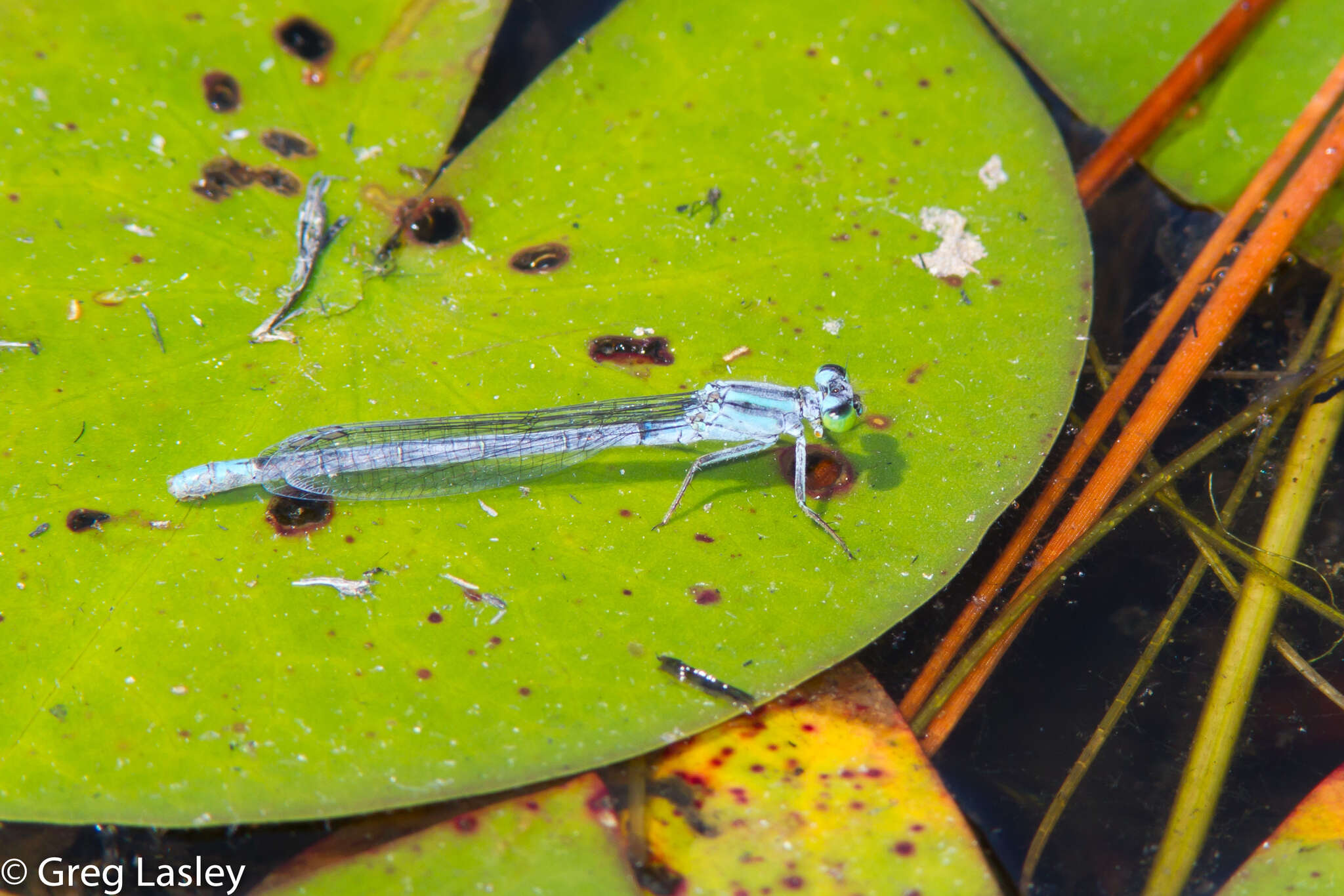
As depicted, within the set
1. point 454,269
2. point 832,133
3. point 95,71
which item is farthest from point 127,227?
point 832,133

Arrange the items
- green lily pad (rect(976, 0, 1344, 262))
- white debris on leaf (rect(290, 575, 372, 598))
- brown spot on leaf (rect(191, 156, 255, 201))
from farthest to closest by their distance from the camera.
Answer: green lily pad (rect(976, 0, 1344, 262)) < brown spot on leaf (rect(191, 156, 255, 201)) < white debris on leaf (rect(290, 575, 372, 598))

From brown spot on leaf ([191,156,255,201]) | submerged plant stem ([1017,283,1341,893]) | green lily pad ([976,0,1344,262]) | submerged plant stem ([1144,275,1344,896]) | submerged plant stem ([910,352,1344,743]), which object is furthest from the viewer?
green lily pad ([976,0,1344,262])

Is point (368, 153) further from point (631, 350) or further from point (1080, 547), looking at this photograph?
point (1080, 547)

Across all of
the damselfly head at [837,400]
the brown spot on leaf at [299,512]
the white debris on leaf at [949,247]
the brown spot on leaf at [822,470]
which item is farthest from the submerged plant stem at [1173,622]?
the brown spot on leaf at [299,512]

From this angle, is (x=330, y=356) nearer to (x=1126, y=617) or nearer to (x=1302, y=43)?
(x=1126, y=617)

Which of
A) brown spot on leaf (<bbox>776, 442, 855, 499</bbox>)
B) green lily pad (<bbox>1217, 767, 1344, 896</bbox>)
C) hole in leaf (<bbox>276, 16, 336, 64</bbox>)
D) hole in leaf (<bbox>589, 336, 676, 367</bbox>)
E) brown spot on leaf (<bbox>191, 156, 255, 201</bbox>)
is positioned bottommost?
green lily pad (<bbox>1217, 767, 1344, 896</bbox>)

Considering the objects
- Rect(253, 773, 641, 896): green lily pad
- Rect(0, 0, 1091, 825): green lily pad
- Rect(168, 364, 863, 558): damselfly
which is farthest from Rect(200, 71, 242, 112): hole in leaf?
Rect(253, 773, 641, 896): green lily pad

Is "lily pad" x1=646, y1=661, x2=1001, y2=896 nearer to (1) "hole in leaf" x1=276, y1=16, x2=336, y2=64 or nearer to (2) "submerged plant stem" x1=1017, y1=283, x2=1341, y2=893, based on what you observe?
(2) "submerged plant stem" x1=1017, y1=283, x2=1341, y2=893
